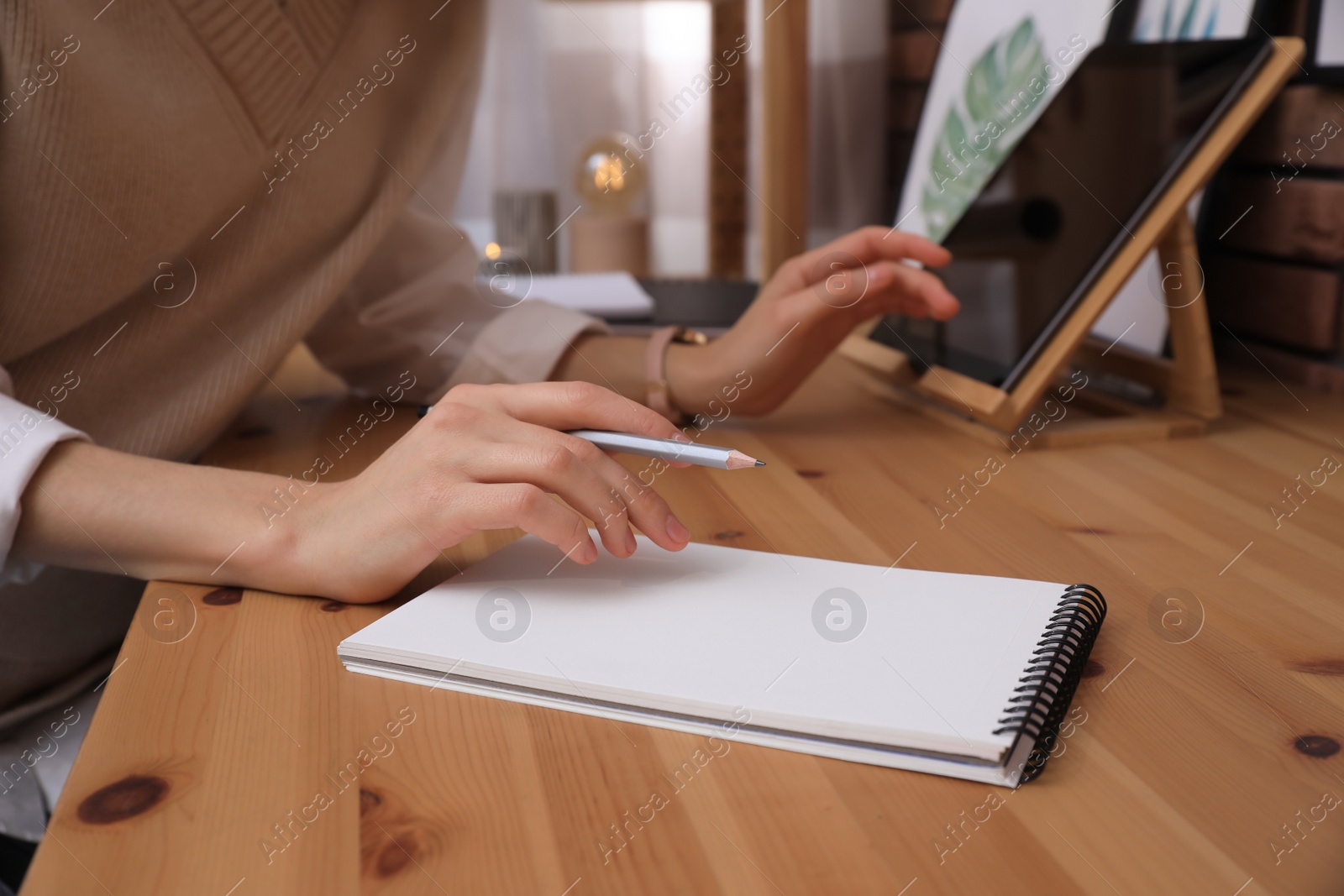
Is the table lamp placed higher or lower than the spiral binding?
lower

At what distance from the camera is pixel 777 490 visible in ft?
2.49

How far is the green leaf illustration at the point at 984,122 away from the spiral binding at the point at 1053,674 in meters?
0.68

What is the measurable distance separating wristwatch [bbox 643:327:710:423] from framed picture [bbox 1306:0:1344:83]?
60 cm

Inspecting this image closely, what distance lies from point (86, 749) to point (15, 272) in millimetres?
428

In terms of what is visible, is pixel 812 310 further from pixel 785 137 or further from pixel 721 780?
pixel 785 137

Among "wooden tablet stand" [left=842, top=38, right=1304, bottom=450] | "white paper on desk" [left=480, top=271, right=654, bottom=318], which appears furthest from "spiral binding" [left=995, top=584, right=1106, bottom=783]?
"white paper on desk" [left=480, top=271, right=654, bottom=318]

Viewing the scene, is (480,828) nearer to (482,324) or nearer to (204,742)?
(204,742)

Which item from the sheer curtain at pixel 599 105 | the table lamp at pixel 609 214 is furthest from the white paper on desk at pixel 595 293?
the sheer curtain at pixel 599 105

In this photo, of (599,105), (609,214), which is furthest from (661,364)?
(599,105)

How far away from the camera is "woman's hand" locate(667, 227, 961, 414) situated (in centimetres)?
87

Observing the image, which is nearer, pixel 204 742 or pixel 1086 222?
pixel 204 742

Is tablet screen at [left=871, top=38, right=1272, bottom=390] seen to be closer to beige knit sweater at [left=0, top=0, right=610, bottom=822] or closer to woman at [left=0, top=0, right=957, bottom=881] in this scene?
woman at [left=0, top=0, right=957, bottom=881]

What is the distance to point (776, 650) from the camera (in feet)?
1.55

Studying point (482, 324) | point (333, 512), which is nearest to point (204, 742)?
point (333, 512)
